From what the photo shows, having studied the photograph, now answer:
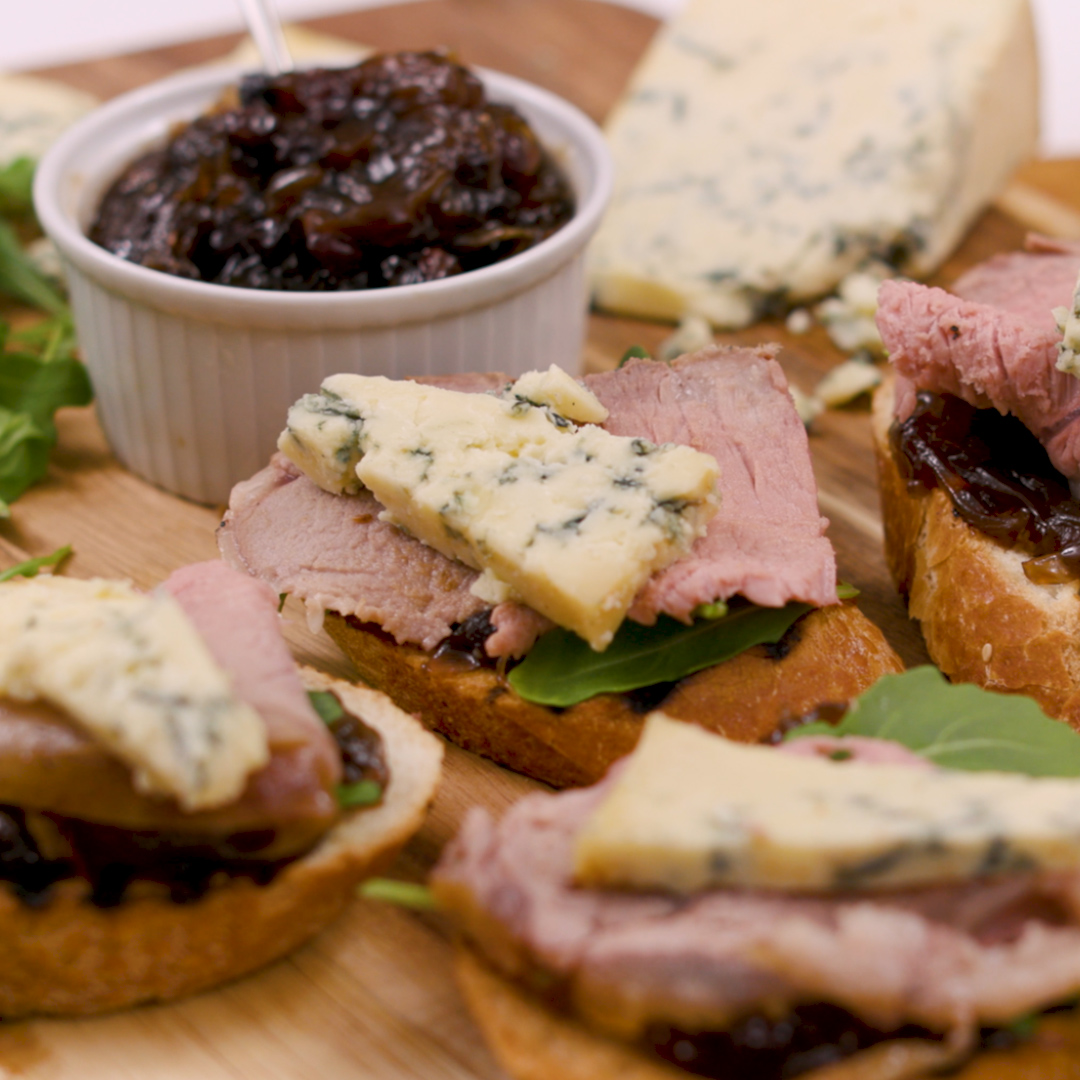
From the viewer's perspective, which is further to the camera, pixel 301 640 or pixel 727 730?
pixel 301 640

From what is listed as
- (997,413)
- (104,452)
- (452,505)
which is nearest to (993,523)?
(997,413)

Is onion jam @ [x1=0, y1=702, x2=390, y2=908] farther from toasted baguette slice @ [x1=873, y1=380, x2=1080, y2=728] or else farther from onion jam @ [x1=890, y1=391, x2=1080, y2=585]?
onion jam @ [x1=890, y1=391, x2=1080, y2=585]

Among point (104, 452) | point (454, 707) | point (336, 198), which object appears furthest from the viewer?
point (104, 452)

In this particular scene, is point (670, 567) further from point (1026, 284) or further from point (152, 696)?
point (1026, 284)

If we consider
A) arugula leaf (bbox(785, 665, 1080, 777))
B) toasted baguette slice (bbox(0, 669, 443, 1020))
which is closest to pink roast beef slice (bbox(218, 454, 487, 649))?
toasted baguette slice (bbox(0, 669, 443, 1020))

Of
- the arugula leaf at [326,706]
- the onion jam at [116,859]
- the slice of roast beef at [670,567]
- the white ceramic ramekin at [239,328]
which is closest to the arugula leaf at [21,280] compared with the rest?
the white ceramic ramekin at [239,328]

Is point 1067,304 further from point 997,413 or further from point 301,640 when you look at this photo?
point 301,640

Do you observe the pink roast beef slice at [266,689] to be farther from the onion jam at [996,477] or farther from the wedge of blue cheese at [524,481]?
the onion jam at [996,477]
